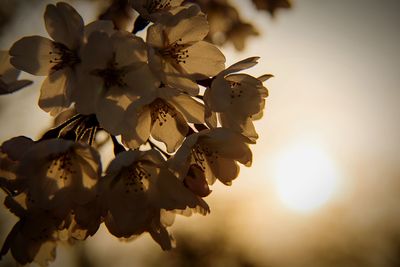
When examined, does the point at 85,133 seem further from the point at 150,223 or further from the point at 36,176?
the point at 150,223

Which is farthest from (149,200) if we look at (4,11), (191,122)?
(4,11)

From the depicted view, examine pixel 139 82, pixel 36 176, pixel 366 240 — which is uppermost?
pixel 139 82

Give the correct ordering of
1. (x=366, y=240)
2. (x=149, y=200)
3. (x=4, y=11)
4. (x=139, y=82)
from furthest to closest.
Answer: (x=366, y=240) < (x=4, y=11) < (x=149, y=200) < (x=139, y=82)

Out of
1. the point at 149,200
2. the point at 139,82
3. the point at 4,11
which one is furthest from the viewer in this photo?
the point at 4,11

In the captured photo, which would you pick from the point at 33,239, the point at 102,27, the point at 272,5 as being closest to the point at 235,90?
the point at 102,27

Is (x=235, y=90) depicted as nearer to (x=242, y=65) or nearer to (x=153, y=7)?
(x=242, y=65)

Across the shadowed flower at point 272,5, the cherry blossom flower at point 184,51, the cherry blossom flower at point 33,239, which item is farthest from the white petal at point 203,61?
the shadowed flower at point 272,5
